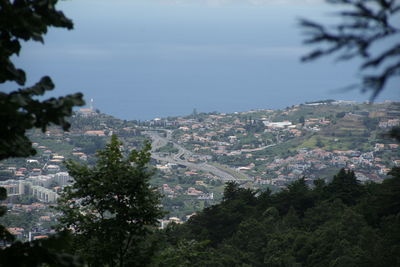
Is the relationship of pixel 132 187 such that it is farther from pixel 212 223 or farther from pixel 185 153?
pixel 185 153

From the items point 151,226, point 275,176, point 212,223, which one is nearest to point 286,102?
point 275,176

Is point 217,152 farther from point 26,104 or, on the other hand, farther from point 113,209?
point 26,104

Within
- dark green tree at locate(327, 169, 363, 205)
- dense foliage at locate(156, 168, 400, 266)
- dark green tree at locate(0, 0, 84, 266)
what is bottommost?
dense foliage at locate(156, 168, 400, 266)

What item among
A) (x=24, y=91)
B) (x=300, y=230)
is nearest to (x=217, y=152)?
(x=300, y=230)

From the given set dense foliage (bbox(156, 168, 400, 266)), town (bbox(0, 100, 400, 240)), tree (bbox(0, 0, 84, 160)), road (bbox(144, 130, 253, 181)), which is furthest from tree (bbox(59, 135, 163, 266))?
road (bbox(144, 130, 253, 181))

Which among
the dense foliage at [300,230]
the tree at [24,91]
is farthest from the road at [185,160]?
the tree at [24,91]

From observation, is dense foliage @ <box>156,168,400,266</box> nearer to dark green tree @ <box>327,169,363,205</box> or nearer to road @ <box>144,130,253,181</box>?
dark green tree @ <box>327,169,363,205</box>

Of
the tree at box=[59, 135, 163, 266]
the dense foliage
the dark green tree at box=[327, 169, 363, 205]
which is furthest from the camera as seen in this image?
the dark green tree at box=[327, 169, 363, 205]
